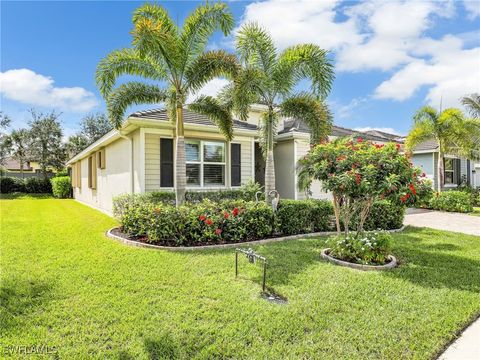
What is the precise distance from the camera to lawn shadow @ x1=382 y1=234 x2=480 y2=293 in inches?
185

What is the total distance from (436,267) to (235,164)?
7.80 meters

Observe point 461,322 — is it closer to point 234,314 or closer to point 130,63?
point 234,314

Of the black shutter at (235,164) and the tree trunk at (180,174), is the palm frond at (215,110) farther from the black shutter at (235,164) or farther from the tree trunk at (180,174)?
the black shutter at (235,164)

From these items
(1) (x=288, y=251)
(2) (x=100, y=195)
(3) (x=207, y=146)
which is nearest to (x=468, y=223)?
(1) (x=288, y=251)

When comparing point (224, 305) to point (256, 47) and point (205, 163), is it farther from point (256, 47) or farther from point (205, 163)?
point (205, 163)

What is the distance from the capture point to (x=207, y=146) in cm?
1123

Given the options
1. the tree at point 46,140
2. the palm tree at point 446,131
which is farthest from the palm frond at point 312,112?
the tree at point 46,140

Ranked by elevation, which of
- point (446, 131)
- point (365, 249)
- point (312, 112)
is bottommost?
point (365, 249)

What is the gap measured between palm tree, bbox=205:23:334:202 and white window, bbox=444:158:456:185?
15323 mm

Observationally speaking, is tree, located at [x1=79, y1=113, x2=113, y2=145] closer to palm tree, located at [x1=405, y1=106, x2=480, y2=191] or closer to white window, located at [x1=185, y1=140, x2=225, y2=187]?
white window, located at [x1=185, y1=140, x2=225, y2=187]

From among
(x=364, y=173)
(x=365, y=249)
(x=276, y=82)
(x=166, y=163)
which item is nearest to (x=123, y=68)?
(x=166, y=163)

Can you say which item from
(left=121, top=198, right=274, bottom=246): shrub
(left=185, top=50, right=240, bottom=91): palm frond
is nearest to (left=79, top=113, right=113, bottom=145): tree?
(left=185, top=50, right=240, bottom=91): palm frond

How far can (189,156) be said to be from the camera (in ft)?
35.7

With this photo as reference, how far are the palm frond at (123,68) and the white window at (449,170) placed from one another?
19921 millimetres
